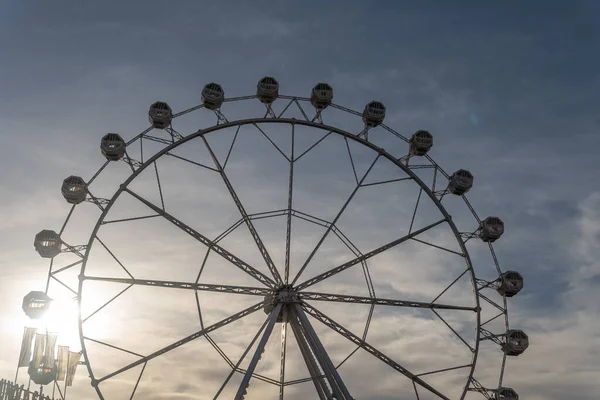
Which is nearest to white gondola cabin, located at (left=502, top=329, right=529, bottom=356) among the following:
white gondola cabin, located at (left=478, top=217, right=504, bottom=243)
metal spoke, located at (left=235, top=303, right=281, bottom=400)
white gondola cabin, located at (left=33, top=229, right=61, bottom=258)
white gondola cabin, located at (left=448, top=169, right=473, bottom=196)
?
white gondola cabin, located at (left=478, top=217, right=504, bottom=243)

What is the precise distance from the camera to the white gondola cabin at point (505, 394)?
33562mm

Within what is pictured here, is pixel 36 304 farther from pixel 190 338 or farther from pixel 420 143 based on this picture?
pixel 420 143

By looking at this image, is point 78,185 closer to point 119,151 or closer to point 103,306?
point 119,151

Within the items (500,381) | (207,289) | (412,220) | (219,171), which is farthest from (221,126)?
(500,381)

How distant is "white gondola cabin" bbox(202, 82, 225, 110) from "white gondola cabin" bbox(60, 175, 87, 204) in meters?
6.41

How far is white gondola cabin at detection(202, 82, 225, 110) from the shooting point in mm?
34719

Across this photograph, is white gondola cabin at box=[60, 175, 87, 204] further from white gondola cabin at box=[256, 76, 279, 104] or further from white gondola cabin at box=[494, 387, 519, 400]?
white gondola cabin at box=[494, 387, 519, 400]

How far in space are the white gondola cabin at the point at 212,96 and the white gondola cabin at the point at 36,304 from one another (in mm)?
10631

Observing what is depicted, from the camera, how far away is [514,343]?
34812 millimetres

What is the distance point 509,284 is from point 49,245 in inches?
798

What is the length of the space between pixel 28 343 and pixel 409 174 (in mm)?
17486

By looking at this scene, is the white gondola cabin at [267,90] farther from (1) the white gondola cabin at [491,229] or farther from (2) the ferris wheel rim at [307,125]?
(1) the white gondola cabin at [491,229]

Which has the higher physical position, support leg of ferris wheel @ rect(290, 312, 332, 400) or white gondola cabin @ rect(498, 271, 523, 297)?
white gondola cabin @ rect(498, 271, 523, 297)

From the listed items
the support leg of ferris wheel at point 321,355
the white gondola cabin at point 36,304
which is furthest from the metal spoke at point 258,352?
the white gondola cabin at point 36,304
